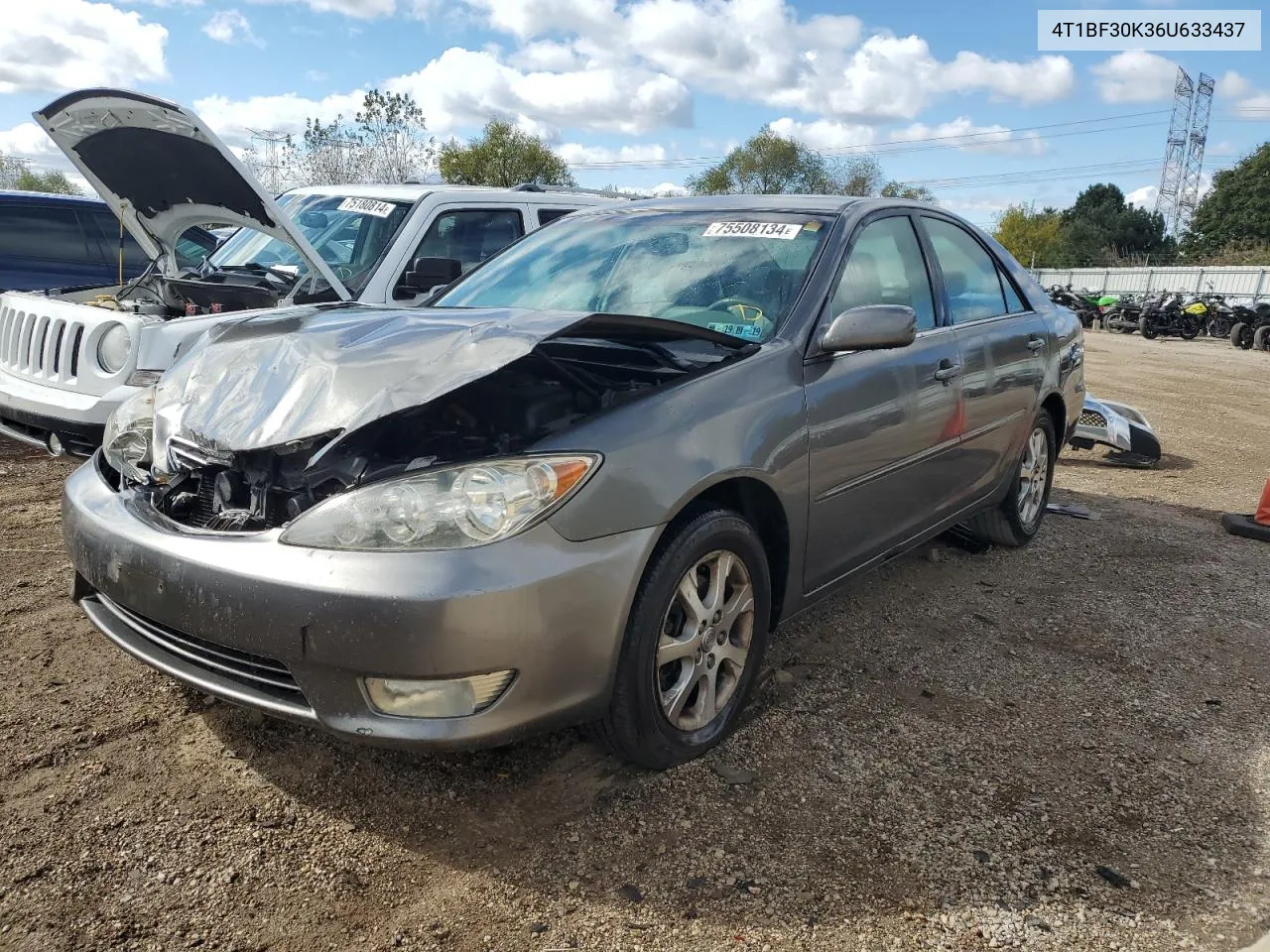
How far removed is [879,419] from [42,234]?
8.00 meters

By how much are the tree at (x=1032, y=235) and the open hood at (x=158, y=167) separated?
242 ft

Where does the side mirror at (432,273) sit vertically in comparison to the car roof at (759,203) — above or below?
below

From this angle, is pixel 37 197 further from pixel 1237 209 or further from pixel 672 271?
pixel 1237 209

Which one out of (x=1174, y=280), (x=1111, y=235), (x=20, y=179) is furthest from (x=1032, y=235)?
(x=20, y=179)

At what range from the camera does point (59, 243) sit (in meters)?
8.29

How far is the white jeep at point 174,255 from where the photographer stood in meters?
4.66

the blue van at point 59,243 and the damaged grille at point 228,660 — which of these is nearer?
the damaged grille at point 228,660

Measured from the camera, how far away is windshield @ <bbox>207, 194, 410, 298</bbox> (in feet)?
18.9

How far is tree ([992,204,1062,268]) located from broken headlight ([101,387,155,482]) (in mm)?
75687

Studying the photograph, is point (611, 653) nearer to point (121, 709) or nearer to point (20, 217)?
point (121, 709)

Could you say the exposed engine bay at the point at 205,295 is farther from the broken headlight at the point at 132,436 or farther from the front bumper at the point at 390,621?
the front bumper at the point at 390,621

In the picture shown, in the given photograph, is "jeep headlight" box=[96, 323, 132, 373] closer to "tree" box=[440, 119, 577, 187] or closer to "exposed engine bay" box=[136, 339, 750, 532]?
"exposed engine bay" box=[136, 339, 750, 532]

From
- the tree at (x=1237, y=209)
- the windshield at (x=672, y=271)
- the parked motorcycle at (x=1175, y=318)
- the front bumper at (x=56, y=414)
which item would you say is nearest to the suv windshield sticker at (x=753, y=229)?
the windshield at (x=672, y=271)

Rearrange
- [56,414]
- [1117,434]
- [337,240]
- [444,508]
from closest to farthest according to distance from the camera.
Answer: [444,508] → [56,414] → [337,240] → [1117,434]
